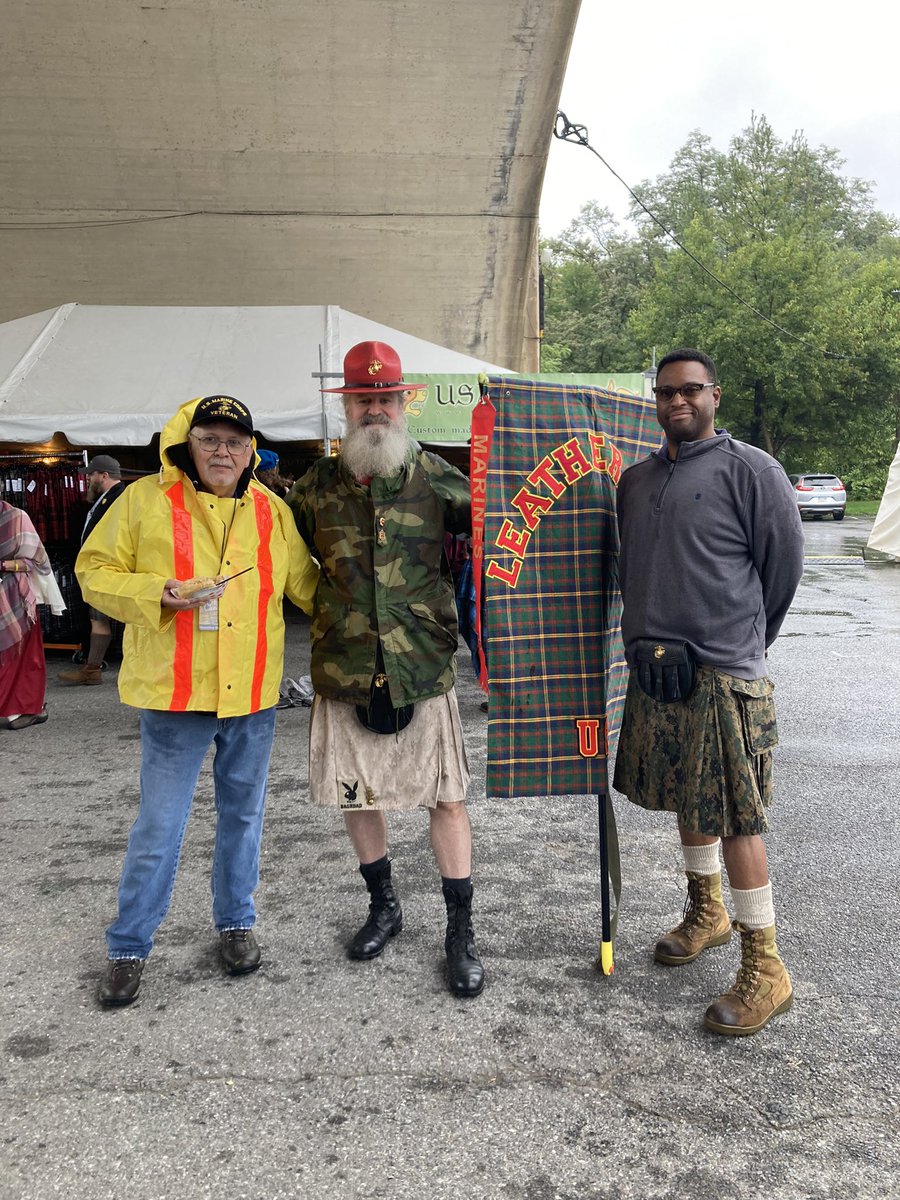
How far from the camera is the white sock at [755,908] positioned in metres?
2.77

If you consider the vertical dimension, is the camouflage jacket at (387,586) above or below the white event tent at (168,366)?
below

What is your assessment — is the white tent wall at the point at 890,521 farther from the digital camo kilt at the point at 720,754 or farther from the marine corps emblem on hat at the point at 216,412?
the marine corps emblem on hat at the point at 216,412

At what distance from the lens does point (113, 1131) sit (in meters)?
2.32

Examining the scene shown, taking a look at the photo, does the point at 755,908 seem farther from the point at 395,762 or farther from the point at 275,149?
the point at 275,149

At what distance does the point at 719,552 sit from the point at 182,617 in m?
1.63

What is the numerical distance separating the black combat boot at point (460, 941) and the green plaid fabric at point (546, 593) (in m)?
0.38

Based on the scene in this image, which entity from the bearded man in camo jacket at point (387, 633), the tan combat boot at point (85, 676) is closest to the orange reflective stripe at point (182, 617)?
the bearded man in camo jacket at point (387, 633)

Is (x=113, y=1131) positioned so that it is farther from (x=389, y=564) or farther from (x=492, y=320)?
(x=492, y=320)

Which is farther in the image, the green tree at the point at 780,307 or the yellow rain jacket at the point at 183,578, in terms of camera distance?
the green tree at the point at 780,307

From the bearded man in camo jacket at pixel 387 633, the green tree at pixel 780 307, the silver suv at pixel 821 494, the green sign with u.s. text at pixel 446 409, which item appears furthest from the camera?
the green tree at pixel 780 307

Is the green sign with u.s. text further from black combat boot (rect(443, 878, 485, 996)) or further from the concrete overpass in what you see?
black combat boot (rect(443, 878, 485, 996))

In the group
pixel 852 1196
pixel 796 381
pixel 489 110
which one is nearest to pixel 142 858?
pixel 852 1196

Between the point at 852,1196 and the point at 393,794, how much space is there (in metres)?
1.62

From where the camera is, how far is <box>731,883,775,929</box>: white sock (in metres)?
2.77
